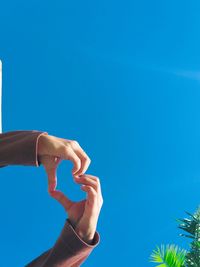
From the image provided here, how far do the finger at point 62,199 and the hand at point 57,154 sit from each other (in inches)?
2.6

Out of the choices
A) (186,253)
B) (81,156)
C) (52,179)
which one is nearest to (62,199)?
(52,179)

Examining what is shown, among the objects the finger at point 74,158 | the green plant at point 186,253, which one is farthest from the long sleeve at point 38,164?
the green plant at point 186,253

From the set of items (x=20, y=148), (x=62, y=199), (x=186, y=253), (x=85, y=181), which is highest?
(x=20, y=148)

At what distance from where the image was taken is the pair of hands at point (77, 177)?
144 centimetres

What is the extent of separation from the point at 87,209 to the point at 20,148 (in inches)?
13.1

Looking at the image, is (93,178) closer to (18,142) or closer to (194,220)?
(18,142)

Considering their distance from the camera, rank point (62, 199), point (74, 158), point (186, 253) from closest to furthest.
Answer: point (74, 158) < point (62, 199) < point (186, 253)

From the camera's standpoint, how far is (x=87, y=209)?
58.0 inches

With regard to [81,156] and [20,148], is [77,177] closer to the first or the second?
[81,156]

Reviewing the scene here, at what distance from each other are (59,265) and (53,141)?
0.50 m

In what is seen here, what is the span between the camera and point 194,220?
630 centimetres

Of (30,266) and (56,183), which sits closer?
(56,183)

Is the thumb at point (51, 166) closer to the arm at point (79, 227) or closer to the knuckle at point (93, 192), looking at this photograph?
the arm at point (79, 227)

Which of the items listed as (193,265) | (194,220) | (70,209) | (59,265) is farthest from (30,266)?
(194,220)
